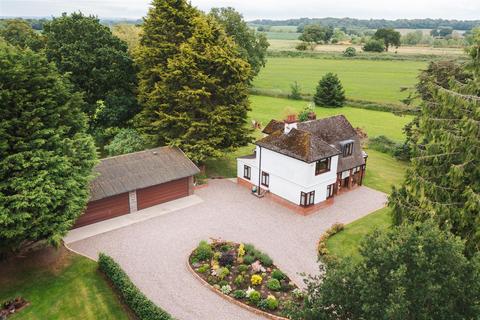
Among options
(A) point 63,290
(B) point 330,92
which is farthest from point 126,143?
(B) point 330,92

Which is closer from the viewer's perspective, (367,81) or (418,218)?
(418,218)

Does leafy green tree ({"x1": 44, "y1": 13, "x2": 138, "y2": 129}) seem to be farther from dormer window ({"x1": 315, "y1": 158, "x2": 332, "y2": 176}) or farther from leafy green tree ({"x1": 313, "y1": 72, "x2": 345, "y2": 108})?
leafy green tree ({"x1": 313, "y1": 72, "x2": 345, "y2": 108})

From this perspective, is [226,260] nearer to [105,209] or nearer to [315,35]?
[105,209]

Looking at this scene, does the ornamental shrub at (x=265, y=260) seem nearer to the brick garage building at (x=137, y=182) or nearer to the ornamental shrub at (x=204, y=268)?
the ornamental shrub at (x=204, y=268)

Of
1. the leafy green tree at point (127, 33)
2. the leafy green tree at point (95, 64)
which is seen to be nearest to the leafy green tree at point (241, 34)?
the leafy green tree at point (127, 33)

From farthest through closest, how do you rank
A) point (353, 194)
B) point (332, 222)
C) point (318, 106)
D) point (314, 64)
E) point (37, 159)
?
point (314, 64) → point (318, 106) → point (353, 194) → point (332, 222) → point (37, 159)

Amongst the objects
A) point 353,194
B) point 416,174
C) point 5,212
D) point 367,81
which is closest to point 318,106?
point 367,81

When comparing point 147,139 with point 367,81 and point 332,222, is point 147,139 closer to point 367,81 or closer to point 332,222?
point 332,222
